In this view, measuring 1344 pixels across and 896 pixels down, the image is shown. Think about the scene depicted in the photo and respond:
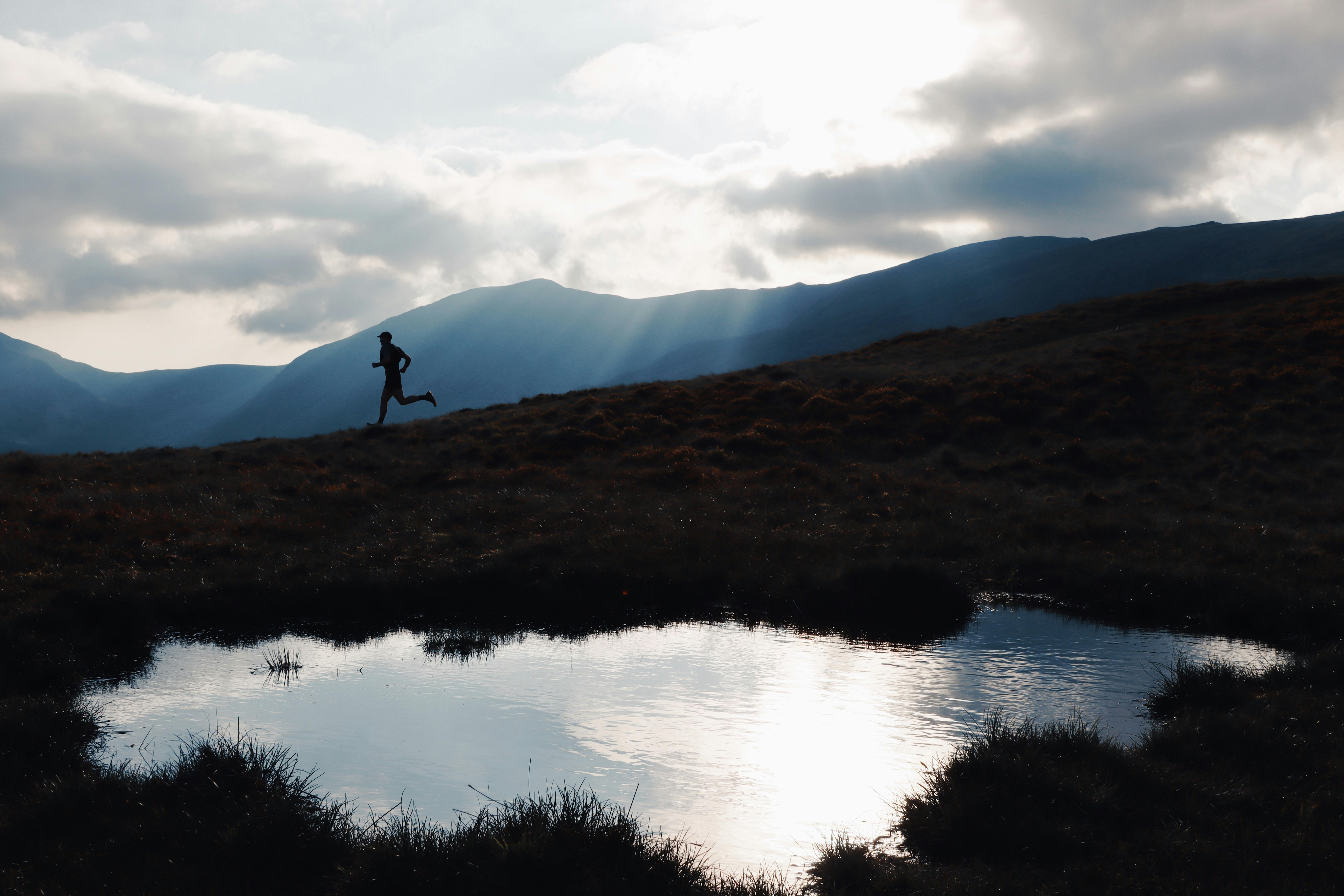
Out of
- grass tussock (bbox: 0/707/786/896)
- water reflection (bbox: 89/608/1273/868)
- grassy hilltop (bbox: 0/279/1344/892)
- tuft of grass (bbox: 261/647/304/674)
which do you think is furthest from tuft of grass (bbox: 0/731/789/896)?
tuft of grass (bbox: 261/647/304/674)

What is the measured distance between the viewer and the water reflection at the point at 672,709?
22.1 feet

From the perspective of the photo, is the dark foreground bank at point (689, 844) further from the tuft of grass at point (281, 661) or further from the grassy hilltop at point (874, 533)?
the tuft of grass at point (281, 661)

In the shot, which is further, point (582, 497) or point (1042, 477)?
point (1042, 477)

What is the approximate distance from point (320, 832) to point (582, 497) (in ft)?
53.5

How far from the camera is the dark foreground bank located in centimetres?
508

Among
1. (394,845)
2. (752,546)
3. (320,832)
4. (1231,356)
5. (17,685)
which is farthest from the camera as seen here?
(1231,356)

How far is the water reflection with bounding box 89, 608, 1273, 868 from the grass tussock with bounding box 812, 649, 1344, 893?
0.60 m

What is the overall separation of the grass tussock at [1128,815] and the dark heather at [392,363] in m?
20.4

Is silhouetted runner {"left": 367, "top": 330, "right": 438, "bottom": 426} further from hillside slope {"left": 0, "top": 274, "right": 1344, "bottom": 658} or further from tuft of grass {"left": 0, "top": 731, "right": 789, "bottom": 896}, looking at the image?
tuft of grass {"left": 0, "top": 731, "right": 789, "bottom": 896}

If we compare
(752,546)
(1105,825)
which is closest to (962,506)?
(752,546)

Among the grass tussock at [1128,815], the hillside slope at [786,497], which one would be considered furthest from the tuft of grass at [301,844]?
the hillside slope at [786,497]

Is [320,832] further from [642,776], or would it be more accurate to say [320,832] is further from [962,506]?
[962,506]

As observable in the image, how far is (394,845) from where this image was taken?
5207 millimetres

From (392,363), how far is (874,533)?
1544cm
